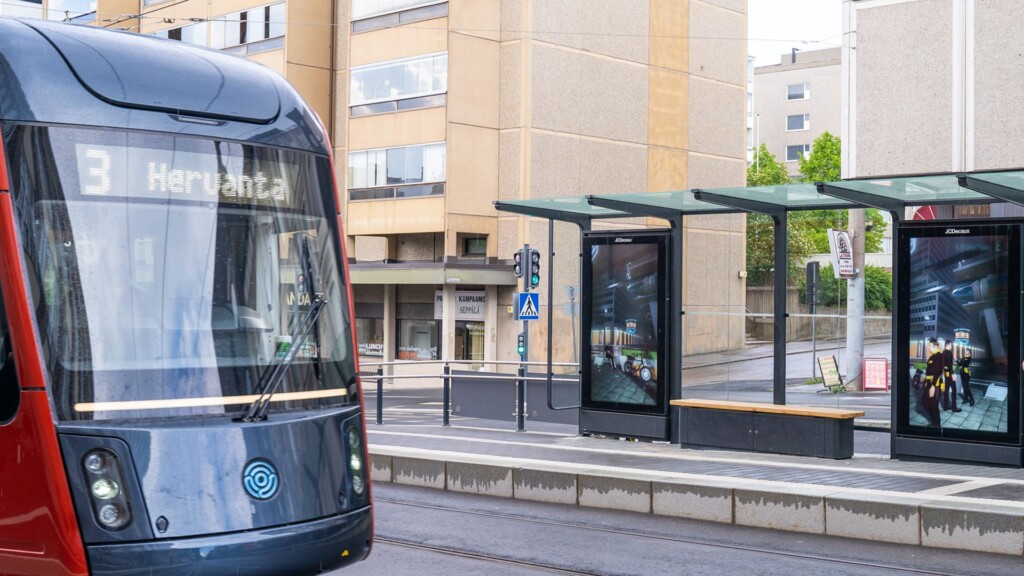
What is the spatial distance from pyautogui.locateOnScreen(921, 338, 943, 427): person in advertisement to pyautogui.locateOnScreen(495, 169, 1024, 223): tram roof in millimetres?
1496

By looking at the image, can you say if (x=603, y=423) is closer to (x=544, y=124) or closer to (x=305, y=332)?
(x=305, y=332)

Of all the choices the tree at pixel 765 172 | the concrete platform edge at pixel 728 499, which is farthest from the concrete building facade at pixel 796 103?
the concrete platform edge at pixel 728 499

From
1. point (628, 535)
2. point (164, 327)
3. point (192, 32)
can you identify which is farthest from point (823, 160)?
point (164, 327)

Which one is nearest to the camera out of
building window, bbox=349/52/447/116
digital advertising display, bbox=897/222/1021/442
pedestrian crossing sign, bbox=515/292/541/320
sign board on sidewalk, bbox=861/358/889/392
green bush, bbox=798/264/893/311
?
digital advertising display, bbox=897/222/1021/442

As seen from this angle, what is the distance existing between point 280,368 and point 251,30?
3893 cm

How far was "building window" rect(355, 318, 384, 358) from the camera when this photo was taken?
139 feet

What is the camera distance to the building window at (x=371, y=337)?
4231 cm

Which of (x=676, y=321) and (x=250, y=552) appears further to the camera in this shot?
(x=676, y=321)

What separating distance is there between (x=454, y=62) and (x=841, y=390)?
25296mm

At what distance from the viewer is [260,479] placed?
5.76 m

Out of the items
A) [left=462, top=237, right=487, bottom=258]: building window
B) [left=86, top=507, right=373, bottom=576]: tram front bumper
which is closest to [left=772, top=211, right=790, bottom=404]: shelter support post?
[left=86, top=507, right=373, bottom=576]: tram front bumper

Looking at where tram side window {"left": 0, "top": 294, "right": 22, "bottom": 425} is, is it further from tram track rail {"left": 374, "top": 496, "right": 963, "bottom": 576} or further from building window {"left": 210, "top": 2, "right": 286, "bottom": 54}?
building window {"left": 210, "top": 2, "right": 286, "bottom": 54}

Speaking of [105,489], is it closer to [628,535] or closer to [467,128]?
[628,535]

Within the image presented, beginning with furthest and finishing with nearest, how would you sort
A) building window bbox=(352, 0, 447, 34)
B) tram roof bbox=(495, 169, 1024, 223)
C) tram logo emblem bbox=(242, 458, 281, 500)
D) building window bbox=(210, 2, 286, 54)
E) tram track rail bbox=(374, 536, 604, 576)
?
building window bbox=(210, 2, 286, 54), building window bbox=(352, 0, 447, 34), tram roof bbox=(495, 169, 1024, 223), tram track rail bbox=(374, 536, 604, 576), tram logo emblem bbox=(242, 458, 281, 500)
